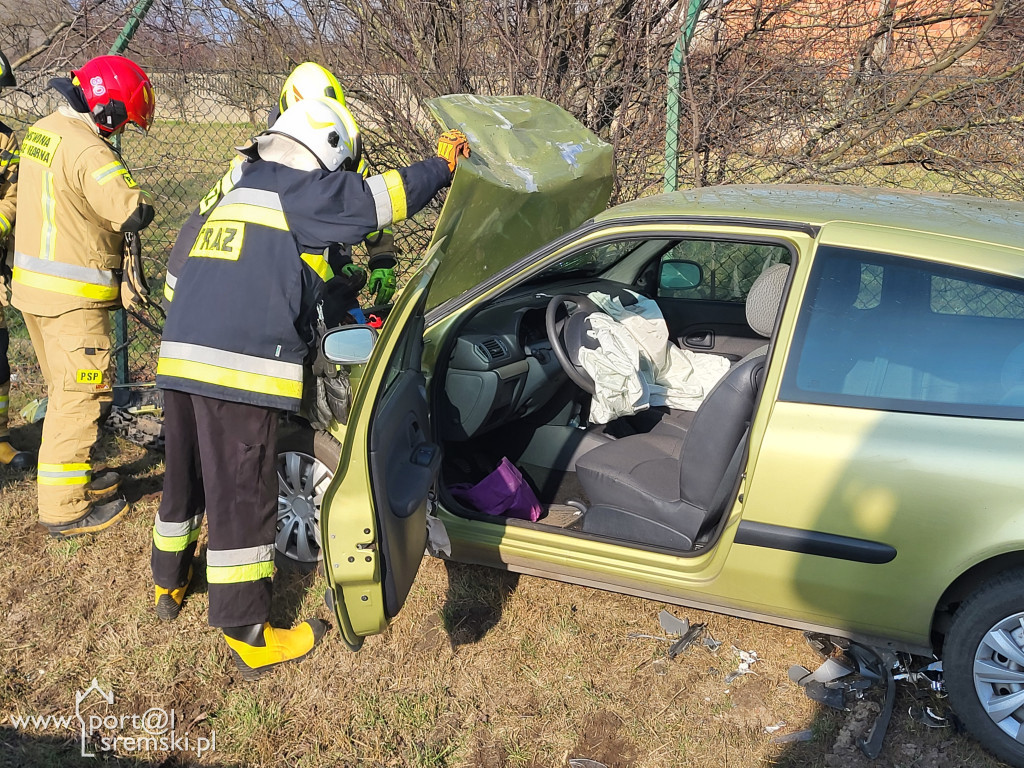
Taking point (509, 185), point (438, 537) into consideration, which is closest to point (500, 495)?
point (438, 537)

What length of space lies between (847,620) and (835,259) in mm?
1109

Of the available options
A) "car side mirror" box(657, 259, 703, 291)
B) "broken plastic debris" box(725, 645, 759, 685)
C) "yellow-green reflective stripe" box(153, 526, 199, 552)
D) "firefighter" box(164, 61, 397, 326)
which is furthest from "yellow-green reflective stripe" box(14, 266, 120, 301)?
"broken plastic debris" box(725, 645, 759, 685)

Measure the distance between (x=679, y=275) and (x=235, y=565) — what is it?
2.51 metres

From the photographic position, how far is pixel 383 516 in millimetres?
2234

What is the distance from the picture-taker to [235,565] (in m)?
2.68

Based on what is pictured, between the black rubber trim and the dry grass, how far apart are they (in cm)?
66

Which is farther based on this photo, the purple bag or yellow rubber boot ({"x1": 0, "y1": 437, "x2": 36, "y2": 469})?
yellow rubber boot ({"x1": 0, "y1": 437, "x2": 36, "y2": 469})

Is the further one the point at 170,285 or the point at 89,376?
the point at 89,376

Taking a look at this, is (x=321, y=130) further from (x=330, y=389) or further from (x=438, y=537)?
(x=438, y=537)

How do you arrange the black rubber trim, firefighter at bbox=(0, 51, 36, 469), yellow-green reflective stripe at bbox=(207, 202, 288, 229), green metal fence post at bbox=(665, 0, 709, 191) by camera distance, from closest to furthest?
the black rubber trim < yellow-green reflective stripe at bbox=(207, 202, 288, 229) < firefighter at bbox=(0, 51, 36, 469) < green metal fence post at bbox=(665, 0, 709, 191)

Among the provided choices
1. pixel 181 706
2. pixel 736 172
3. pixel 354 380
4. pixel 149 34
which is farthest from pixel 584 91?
pixel 181 706

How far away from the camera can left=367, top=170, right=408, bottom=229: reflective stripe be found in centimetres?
246

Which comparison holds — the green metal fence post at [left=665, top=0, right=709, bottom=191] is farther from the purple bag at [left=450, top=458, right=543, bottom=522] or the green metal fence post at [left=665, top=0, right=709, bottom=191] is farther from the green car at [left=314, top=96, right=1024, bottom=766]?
the purple bag at [left=450, top=458, right=543, bottom=522]

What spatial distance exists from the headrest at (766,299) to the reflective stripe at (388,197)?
124cm
